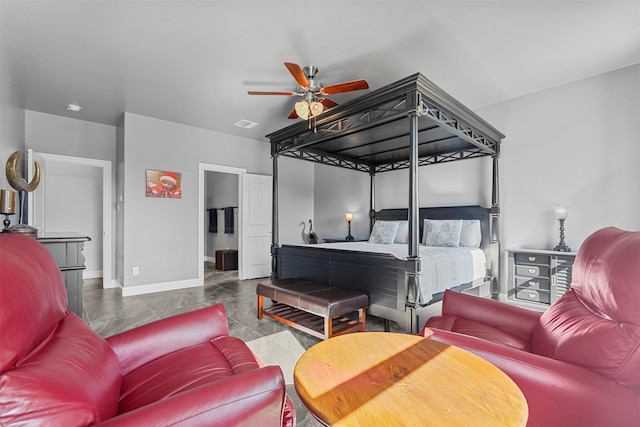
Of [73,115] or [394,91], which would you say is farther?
[73,115]

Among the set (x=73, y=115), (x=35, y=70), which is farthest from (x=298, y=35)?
(x=73, y=115)

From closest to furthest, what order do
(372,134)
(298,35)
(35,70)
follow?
(298,35)
(35,70)
(372,134)

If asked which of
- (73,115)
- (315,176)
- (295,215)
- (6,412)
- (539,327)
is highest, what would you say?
(73,115)

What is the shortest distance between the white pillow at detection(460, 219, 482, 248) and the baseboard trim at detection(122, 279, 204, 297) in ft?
14.4

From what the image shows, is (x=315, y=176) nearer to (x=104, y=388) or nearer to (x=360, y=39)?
(x=360, y=39)

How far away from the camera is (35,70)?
10.4 feet

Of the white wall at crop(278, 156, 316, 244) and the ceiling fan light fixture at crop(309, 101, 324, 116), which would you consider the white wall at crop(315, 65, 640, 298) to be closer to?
the ceiling fan light fixture at crop(309, 101, 324, 116)

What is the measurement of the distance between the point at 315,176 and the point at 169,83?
3.85 meters

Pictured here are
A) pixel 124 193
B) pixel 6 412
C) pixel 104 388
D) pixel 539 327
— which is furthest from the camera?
pixel 124 193

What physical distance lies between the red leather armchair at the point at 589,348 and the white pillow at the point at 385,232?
312cm

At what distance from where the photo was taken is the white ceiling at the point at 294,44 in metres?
2.31

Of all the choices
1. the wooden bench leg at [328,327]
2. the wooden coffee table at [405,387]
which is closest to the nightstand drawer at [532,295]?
the wooden bench leg at [328,327]

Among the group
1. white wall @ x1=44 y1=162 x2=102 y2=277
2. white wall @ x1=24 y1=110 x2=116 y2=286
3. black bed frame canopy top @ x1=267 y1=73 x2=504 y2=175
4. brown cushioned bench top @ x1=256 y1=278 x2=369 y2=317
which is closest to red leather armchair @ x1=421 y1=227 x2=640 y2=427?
brown cushioned bench top @ x1=256 y1=278 x2=369 y2=317

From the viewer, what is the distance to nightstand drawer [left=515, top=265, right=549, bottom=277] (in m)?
3.50
